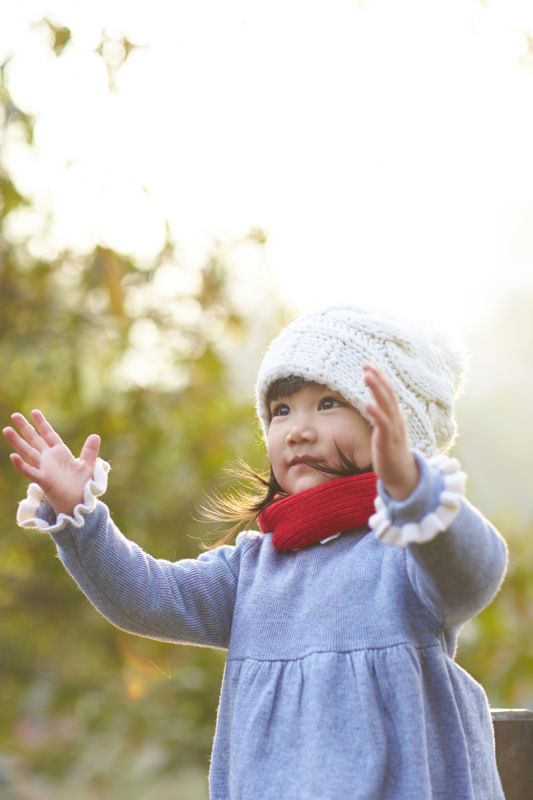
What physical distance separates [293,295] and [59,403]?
0.93 m

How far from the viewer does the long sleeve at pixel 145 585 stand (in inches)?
42.8

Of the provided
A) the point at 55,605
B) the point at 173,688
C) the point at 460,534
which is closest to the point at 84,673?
the point at 173,688

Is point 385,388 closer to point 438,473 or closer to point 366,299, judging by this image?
point 438,473

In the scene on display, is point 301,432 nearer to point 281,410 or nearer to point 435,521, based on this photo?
point 281,410

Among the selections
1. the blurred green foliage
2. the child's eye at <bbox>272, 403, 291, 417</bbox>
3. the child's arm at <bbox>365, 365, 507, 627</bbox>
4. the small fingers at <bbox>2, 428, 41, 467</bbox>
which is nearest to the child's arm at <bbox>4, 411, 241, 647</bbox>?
the small fingers at <bbox>2, 428, 41, 467</bbox>

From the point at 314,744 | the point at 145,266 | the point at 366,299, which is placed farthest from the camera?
the point at 145,266

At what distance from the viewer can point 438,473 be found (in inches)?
33.7

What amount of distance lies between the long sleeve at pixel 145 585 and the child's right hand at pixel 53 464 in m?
0.04

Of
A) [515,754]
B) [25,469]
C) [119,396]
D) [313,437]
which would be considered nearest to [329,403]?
[313,437]

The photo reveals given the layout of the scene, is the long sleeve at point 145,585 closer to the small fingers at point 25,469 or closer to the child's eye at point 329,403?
the small fingers at point 25,469

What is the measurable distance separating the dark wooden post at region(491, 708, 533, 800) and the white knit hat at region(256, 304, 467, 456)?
0.43 m

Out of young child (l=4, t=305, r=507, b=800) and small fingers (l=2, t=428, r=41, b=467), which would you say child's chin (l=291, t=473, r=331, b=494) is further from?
small fingers (l=2, t=428, r=41, b=467)

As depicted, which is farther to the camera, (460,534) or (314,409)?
(314,409)

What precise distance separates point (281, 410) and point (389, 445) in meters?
0.43
